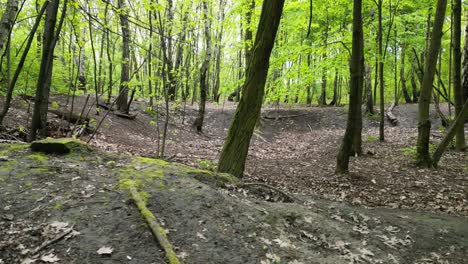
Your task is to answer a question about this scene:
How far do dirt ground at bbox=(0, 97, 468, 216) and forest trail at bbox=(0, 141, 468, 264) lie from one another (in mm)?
1437

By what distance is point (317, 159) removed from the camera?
10.8m

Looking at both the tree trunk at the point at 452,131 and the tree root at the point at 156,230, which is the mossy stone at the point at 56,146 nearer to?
the tree root at the point at 156,230

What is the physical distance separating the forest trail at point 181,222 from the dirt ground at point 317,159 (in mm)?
1437

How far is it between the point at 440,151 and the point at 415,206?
9.96ft

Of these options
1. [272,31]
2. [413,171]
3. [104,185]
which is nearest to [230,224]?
[104,185]

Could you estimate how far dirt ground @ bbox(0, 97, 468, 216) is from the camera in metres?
6.85

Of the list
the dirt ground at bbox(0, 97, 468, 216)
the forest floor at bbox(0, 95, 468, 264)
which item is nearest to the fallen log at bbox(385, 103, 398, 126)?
the dirt ground at bbox(0, 97, 468, 216)

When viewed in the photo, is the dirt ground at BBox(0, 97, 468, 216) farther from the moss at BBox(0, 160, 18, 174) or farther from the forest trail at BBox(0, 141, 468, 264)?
the moss at BBox(0, 160, 18, 174)

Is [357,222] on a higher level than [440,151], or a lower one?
lower

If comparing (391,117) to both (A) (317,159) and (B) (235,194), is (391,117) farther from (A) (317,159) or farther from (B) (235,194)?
(B) (235,194)

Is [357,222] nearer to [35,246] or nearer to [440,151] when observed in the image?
[35,246]

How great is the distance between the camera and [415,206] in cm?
623

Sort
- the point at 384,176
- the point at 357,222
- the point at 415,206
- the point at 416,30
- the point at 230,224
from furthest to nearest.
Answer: the point at 416,30, the point at 384,176, the point at 415,206, the point at 357,222, the point at 230,224

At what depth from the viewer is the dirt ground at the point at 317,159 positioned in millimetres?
6848
